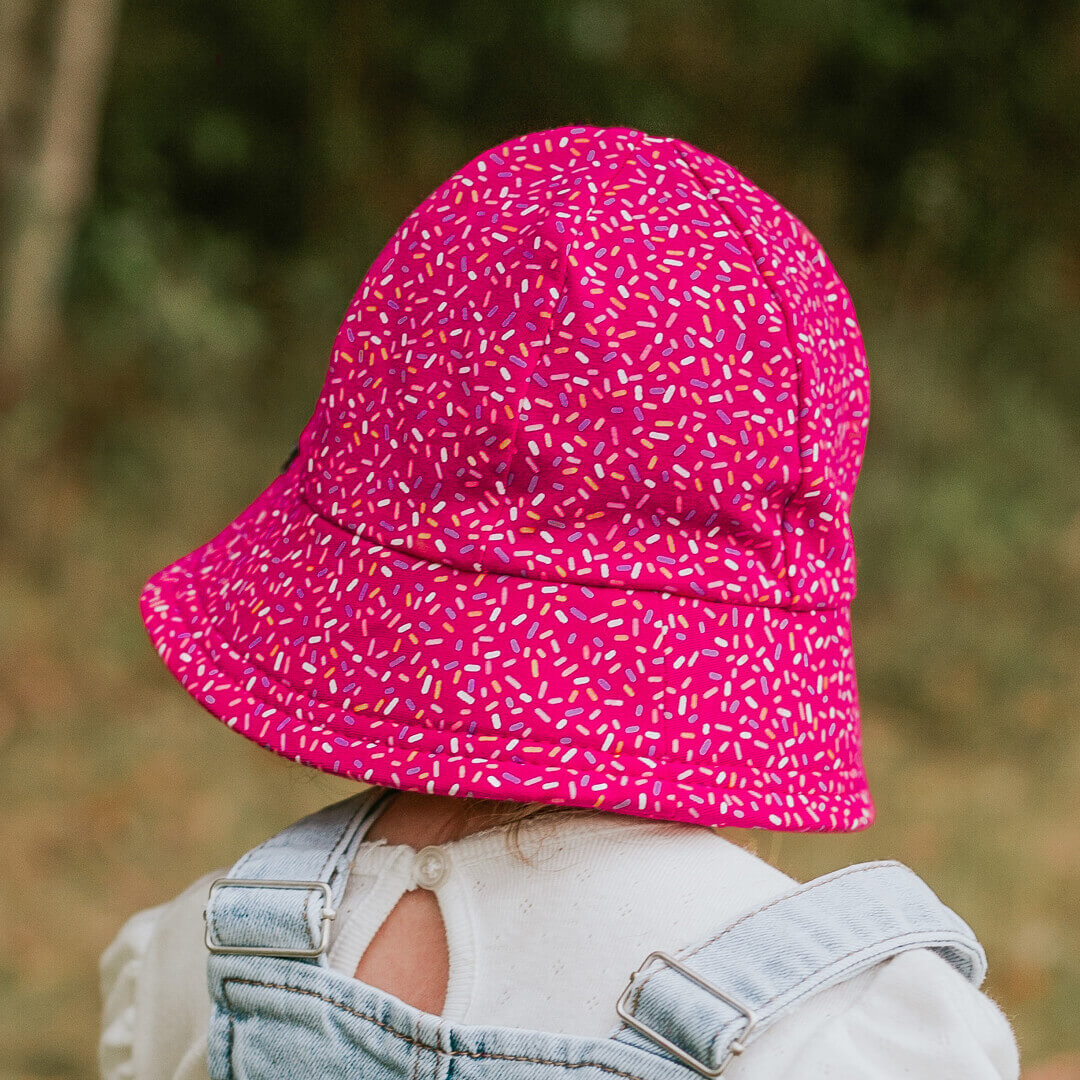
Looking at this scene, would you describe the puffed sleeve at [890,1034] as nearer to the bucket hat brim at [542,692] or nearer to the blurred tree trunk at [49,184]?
the bucket hat brim at [542,692]

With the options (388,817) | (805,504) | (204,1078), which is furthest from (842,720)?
(204,1078)

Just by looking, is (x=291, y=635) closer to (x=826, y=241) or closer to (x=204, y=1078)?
(x=204, y=1078)

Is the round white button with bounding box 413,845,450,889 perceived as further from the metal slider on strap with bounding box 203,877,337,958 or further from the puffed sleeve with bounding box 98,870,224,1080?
the puffed sleeve with bounding box 98,870,224,1080

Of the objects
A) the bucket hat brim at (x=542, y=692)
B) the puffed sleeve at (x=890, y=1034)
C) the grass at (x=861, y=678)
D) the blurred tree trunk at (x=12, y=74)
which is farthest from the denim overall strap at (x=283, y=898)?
the blurred tree trunk at (x=12, y=74)

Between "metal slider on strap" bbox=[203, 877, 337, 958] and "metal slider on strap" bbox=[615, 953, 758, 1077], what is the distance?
236mm

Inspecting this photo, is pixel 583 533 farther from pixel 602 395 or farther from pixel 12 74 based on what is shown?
pixel 12 74

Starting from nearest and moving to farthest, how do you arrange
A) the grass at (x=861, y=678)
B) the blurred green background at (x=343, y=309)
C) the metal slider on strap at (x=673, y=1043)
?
the metal slider on strap at (x=673, y=1043) → the grass at (x=861, y=678) → the blurred green background at (x=343, y=309)

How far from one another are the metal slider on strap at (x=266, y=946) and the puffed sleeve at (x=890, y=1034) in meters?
0.33

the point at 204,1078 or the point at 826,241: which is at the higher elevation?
the point at 826,241

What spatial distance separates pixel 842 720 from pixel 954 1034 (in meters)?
0.27

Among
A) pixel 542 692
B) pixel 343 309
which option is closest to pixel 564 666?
pixel 542 692

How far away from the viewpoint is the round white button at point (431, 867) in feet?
3.25

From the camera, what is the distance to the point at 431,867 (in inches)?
39.2

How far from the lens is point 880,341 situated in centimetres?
597
